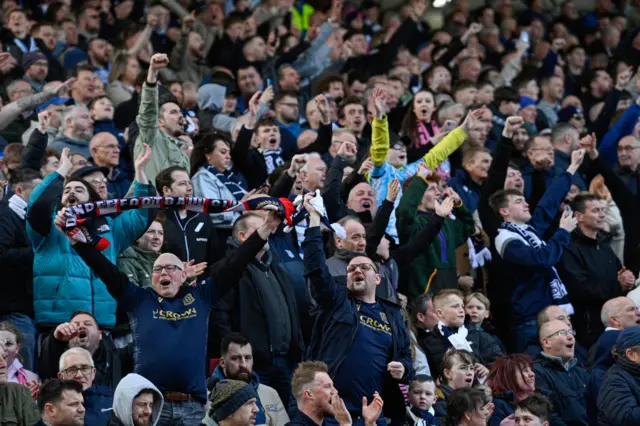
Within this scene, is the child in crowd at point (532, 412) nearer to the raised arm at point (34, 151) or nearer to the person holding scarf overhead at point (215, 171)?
the person holding scarf overhead at point (215, 171)

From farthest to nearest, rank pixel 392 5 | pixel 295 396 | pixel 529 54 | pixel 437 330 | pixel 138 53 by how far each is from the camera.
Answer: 1. pixel 392 5
2. pixel 529 54
3. pixel 138 53
4. pixel 437 330
5. pixel 295 396

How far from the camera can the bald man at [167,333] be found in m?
8.15

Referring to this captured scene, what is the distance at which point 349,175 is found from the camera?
1135 cm

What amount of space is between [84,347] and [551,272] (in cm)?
463

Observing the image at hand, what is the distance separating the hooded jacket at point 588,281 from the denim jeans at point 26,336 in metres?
5.07

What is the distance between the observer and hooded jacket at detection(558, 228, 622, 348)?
1177 cm

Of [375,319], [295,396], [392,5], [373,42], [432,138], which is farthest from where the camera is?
[392,5]

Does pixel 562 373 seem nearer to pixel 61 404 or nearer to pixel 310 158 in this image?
pixel 310 158

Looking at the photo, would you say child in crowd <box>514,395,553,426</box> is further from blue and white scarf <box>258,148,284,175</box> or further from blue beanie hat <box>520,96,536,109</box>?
blue beanie hat <box>520,96,536,109</box>

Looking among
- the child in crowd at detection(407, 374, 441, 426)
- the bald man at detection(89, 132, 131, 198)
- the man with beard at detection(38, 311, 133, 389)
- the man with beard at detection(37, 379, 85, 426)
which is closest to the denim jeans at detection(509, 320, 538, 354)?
the child in crowd at detection(407, 374, 441, 426)

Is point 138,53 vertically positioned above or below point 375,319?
above

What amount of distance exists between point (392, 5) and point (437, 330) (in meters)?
12.4

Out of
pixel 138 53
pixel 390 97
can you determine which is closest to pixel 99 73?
pixel 138 53

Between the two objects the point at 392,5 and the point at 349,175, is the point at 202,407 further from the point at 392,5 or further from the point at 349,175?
the point at 392,5
